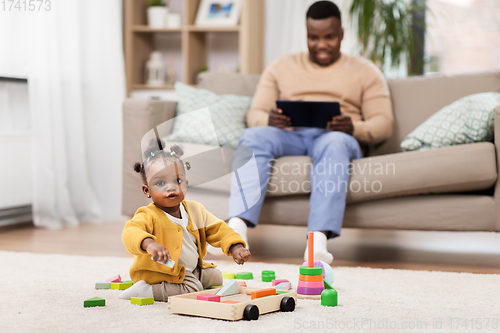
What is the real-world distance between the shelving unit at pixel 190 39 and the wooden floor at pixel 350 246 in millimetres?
1089

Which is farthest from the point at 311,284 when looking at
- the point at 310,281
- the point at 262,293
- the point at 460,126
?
the point at 460,126

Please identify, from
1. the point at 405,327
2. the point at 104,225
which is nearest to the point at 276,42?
the point at 104,225

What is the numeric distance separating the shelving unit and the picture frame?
47 millimetres

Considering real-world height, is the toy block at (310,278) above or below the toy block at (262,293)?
below

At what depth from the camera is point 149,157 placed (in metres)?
1.20

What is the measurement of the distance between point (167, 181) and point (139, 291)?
278 millimetres

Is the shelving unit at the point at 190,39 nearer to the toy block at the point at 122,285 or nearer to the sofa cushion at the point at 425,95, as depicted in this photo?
the sofa cushion at the point at 425,95

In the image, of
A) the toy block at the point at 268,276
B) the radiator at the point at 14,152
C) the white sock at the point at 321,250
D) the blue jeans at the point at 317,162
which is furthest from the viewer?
the radiator at the point at 14,152

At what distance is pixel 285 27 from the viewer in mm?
3617

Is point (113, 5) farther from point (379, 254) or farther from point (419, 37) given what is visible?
point (379, 254)

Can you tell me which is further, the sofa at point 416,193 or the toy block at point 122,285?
the sofa at point 416,193

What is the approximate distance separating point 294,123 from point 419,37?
1.77 metres

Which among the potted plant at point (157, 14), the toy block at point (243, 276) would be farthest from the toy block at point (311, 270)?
the potted plant at point (157, 14)

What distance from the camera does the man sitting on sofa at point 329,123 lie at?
71.9 inches
